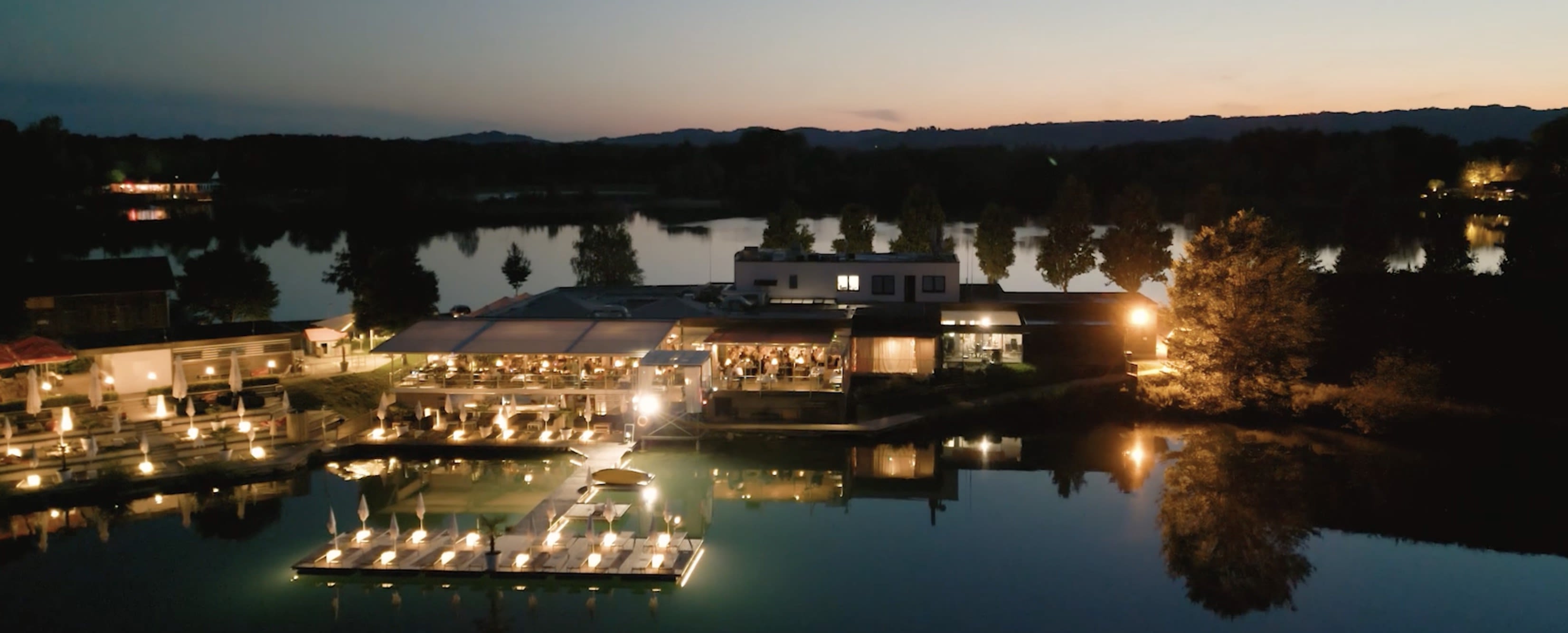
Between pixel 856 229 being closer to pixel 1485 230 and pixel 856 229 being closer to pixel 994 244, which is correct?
pixel 994 244

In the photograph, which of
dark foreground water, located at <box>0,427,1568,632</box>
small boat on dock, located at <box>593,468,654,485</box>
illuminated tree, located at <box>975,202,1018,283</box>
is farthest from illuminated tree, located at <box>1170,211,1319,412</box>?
small boat on dock, located at <box>593,468,654,485</box>

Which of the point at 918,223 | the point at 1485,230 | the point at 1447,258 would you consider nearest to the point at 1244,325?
the point at 1447,258

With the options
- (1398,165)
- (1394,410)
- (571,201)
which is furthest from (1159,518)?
(571,201)

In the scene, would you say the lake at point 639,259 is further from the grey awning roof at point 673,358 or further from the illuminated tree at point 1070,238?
the grey awning roof at point 673,358

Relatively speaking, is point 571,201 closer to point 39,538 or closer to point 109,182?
point 109,182

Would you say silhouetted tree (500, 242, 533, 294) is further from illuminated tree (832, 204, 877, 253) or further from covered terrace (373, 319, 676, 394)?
covered terrace (373, 319, 676, 394)
